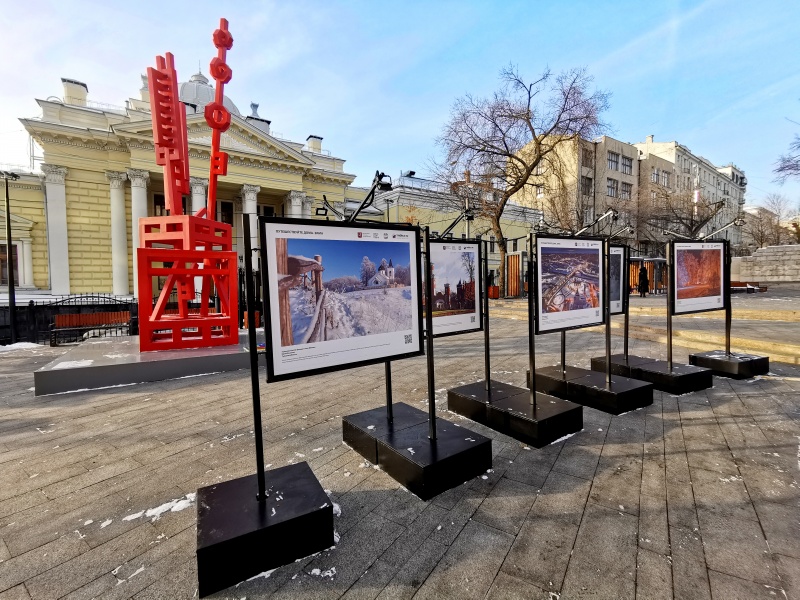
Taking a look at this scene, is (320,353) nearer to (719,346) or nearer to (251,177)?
(719,346)

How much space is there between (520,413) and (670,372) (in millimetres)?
2918

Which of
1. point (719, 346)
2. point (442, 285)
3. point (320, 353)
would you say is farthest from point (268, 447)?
point (719, 346)

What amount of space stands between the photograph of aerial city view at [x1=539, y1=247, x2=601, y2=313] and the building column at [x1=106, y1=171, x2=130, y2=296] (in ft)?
92.6

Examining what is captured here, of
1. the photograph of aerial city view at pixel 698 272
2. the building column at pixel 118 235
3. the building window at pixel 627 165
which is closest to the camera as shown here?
the photograph of aerial city view at pixel 698 272

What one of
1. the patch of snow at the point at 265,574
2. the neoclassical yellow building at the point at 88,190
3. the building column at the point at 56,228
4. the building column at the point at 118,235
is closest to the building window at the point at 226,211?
the neoclassical yellow building at the point at 88,190

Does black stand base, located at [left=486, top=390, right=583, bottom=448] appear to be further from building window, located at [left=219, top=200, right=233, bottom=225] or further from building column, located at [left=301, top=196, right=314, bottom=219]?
building window, located at [left=219, top=200, right=233, bottom=225]

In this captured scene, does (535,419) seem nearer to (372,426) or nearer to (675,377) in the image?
(372,426)

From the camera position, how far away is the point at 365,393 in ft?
18.0

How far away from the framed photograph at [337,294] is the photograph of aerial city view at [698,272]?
482cm

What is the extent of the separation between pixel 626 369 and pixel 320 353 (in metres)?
4.94

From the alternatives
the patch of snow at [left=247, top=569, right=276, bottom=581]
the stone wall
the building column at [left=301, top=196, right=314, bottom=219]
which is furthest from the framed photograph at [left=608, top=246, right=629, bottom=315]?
the stone wall

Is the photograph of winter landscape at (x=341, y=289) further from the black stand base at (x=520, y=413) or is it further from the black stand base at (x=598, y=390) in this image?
the black stand base at (x=598, y=390)

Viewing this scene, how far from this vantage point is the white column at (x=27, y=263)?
2453 cm

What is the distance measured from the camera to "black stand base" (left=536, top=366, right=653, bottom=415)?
4.39 m
